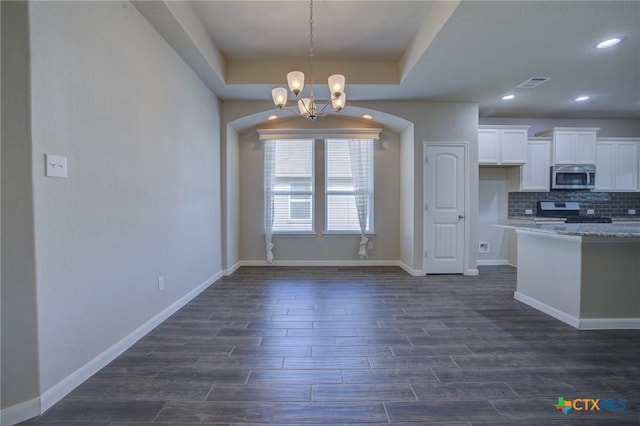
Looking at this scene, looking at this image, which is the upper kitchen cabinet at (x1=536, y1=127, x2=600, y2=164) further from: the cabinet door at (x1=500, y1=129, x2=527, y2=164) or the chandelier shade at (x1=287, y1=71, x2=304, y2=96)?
the chandelier shade at (x1=287, y1=71, x2=304, y2=96)

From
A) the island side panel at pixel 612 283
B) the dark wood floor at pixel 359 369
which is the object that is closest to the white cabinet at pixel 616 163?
the island side panel at pixel 612 283

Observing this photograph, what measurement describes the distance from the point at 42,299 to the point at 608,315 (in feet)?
14.3

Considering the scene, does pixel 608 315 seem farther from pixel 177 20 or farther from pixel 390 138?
pixel 177 20

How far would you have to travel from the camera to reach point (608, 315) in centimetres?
261

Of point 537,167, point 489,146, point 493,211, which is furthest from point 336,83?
point 537,167

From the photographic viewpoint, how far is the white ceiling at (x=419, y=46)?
250 centimetres

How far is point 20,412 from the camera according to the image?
1.50 meters

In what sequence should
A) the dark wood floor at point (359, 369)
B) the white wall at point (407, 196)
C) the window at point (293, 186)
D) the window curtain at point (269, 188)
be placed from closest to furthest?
1. the dark wood floor at point (359, 369)
2. the white wall at point (407, 196)
3. the window curtain at point (269, 188)
4. the window at point (293, 186)

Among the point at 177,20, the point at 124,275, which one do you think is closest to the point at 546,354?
the point at 124,275

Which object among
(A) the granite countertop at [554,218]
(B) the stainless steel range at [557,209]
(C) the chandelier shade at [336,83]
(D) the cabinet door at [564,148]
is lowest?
(A) the granite countertop at [554,218]

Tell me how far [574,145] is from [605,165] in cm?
79

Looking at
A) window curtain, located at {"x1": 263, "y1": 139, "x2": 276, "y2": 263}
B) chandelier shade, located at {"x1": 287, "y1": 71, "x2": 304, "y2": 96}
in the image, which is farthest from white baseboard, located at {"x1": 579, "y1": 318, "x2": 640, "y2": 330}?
window curtain, located at {"x1": 263, "y1": 139, "x2": 276, "y2": 263}

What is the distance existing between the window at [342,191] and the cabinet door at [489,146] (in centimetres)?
189

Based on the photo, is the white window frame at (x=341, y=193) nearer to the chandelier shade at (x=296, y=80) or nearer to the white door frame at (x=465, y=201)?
the white door frame at (x=465, y=201)
